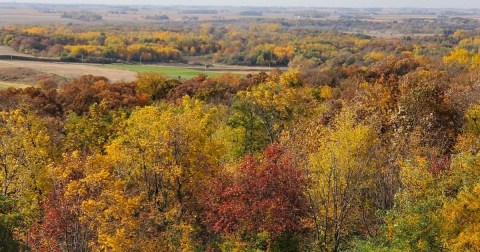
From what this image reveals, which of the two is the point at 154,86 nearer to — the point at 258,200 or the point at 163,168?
the point at 163,168

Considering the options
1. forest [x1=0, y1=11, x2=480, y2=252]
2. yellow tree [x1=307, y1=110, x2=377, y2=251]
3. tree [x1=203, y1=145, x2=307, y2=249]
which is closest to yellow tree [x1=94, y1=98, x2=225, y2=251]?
forest [x1=0, y1=11, x2=480, y2=252]

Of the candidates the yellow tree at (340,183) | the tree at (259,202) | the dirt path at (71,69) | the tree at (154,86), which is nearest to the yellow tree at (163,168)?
the tree at (259,202)

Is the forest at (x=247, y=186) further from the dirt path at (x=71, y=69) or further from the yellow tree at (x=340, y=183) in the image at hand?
the dirt path at (x=71, y=69)

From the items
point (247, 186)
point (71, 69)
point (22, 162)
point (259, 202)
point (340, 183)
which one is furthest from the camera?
point (71, 69)

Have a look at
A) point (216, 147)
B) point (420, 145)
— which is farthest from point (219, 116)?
point (420, 145)

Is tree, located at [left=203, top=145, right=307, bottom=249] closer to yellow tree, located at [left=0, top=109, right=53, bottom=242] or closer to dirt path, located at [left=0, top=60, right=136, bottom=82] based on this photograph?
yellow tree, located at [left=0, top=109, right=53, bottom=242]

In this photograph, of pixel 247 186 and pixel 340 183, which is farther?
pixel 247 186

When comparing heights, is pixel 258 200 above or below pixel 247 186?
below

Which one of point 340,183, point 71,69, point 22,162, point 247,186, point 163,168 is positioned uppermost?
point 163,168

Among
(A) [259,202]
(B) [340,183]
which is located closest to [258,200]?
(A) [259,202]
